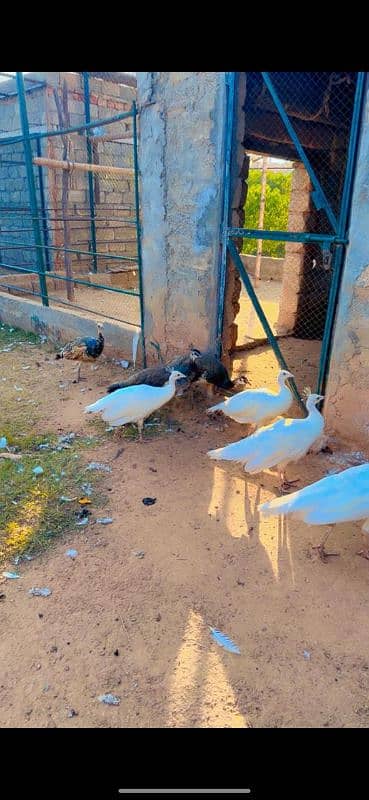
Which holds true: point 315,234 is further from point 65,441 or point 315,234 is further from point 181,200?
point 65,441

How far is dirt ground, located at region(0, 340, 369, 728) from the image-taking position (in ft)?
7.30

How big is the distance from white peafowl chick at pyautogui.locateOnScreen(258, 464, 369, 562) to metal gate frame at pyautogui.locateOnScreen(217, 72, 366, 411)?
1634 mm

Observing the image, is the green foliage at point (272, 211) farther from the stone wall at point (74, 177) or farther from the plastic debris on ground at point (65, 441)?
the plastic debris on ground at point (65, 441)

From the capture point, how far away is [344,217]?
3906mm

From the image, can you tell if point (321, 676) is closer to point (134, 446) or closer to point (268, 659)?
point (268, 659)

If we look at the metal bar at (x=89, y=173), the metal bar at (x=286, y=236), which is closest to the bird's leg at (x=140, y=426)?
the metal bar at (x=286, y=236)

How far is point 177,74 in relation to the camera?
183 inches

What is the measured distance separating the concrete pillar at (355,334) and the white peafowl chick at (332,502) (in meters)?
1.20

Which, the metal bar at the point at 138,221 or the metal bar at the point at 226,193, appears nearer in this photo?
the metal bar at the point at 226,193

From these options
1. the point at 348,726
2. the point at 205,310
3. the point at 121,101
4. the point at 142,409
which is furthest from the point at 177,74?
Result: the point at 121,101

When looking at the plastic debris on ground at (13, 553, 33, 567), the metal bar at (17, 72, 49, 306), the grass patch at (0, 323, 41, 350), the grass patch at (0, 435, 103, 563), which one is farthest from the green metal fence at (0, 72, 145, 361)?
the plastic debris on ground at (13, 553, 33, 567)

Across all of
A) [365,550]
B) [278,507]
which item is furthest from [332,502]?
[365,550]

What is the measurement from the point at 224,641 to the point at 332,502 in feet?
3.31

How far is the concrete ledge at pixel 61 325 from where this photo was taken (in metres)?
6.41
